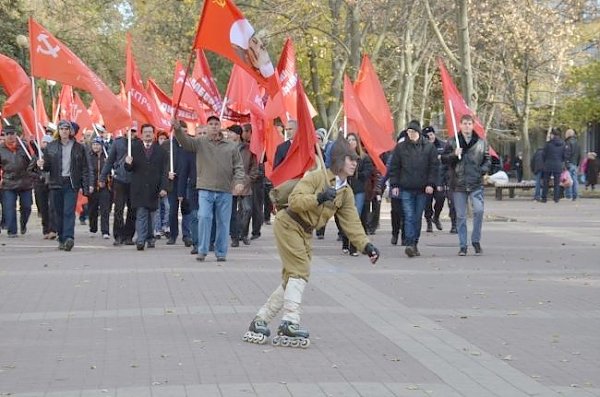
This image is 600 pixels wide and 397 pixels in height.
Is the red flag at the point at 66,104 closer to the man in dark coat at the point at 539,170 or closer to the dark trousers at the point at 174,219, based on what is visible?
the dark trousers at the point at 174,219

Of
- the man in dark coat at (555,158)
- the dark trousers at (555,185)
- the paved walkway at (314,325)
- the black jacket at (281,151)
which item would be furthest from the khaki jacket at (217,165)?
the dark trousers at (555,185)

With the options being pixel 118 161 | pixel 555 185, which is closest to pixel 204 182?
pixel 118 161

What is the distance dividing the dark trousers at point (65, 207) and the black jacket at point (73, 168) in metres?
0.10

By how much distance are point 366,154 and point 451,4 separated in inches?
663

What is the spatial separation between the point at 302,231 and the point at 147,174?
887 cm

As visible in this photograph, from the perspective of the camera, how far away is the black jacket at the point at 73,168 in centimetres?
1778

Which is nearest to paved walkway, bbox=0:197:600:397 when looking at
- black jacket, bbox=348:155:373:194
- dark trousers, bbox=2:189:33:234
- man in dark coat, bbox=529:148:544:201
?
black jacket, bbox=348:155:373:194

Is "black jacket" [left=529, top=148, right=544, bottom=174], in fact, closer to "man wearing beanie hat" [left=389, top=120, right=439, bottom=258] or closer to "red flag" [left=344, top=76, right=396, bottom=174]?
"red flag" [left=344, top=76, right=396, bottom=174]

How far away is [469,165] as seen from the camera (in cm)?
1675

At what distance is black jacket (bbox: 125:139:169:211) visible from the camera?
1781 centimetres

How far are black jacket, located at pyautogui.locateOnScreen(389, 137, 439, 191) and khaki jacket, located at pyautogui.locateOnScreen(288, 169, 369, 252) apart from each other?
7.54 metres

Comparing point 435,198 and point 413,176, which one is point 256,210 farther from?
point 413,176

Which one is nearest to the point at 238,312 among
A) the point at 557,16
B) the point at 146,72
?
the point at 557,16

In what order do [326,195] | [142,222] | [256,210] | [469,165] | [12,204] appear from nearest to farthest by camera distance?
[326,195], [469,165], [142,222], [256,210], [12,204]
